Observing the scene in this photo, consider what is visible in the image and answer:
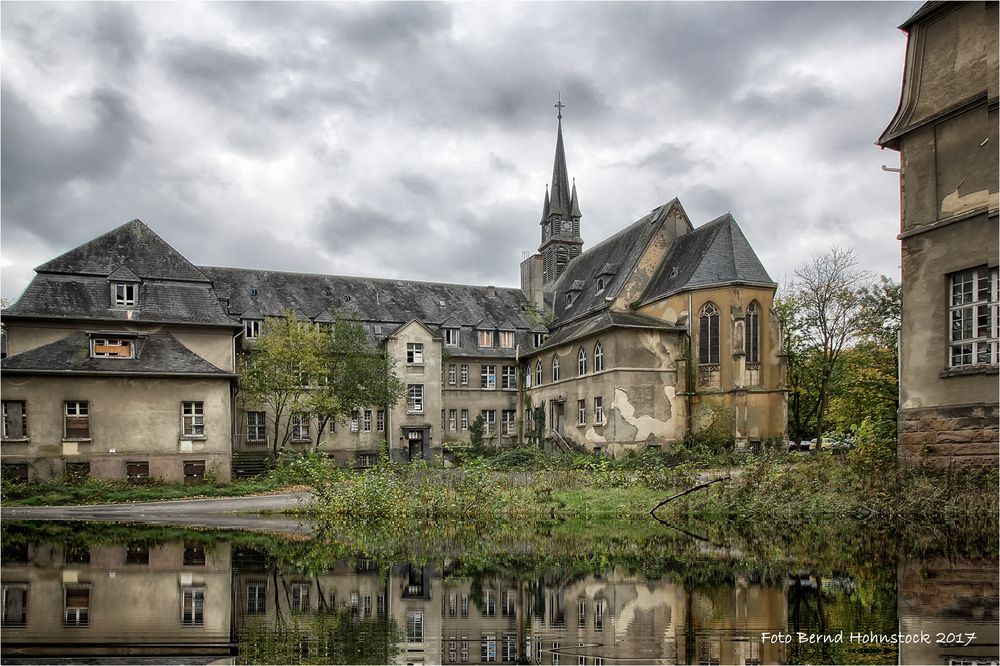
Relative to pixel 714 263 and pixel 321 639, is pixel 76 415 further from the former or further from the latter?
pixel 714 263

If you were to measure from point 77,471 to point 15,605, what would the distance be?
942 inches

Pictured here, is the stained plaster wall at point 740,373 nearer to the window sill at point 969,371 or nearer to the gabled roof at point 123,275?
the window sill at point 969,371

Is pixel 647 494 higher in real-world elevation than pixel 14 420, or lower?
lower

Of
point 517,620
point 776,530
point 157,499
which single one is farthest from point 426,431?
point 517,620

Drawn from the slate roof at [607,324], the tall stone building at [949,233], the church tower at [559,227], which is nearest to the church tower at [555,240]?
the church tower at [559,227]

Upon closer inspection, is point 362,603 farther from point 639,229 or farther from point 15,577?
point 639,229

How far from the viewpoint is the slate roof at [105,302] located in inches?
1316

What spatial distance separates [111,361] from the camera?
3184 cm

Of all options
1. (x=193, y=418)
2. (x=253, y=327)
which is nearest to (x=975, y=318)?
(x=193, y=418)

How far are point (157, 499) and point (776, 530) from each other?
20.3 metres

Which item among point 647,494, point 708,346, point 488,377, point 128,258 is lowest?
point 647,494

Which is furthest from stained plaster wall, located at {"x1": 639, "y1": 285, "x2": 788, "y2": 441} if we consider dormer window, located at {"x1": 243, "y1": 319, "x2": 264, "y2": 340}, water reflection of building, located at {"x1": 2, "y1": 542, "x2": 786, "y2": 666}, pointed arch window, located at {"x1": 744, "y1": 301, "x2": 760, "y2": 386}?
water reflection of building, located at {"x1": 2, "y1": 542, "x2": 786, "y2": 666}

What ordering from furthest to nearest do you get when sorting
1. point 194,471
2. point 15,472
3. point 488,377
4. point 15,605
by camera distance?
point 488,377 < point 194,471 < point 15,472 < point 15,605

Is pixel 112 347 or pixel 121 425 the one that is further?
pixel 112 347
